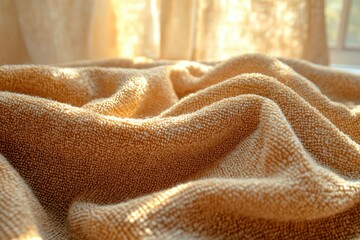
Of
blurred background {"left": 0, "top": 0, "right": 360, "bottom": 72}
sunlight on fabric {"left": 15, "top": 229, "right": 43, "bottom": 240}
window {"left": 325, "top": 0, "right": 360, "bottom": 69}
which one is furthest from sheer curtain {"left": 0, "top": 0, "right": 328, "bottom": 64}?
sunlight on fabric {"left": 15, "top": 229, "right": 43, "bottom": 240}

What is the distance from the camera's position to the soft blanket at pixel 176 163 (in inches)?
15.2

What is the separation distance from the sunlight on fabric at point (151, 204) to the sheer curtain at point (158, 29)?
1.84 ft

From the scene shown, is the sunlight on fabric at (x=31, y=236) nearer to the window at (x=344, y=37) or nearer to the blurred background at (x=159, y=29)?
the blurred background at (x=159, y=29)

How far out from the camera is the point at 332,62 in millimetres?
1181

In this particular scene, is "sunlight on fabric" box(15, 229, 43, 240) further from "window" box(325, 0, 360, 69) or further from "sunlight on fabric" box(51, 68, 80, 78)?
"window" box(325, 0, 360, 69)

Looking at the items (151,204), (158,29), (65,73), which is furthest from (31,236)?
(158,29)

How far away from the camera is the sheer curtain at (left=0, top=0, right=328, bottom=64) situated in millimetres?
819

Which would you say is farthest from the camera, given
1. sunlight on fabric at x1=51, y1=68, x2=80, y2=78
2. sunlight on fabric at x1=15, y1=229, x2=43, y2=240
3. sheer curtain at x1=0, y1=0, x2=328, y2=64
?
sheer curtain at x1=0, y1=0, x2=328, y2=64

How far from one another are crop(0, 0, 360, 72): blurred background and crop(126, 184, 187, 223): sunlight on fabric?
56 centimetres

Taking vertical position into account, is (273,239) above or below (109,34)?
below

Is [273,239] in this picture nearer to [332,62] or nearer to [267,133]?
[267,133]

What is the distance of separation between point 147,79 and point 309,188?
325 millimetres

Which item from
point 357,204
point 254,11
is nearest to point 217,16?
point 254,11

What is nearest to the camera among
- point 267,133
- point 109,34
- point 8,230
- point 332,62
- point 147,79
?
point 8,230
